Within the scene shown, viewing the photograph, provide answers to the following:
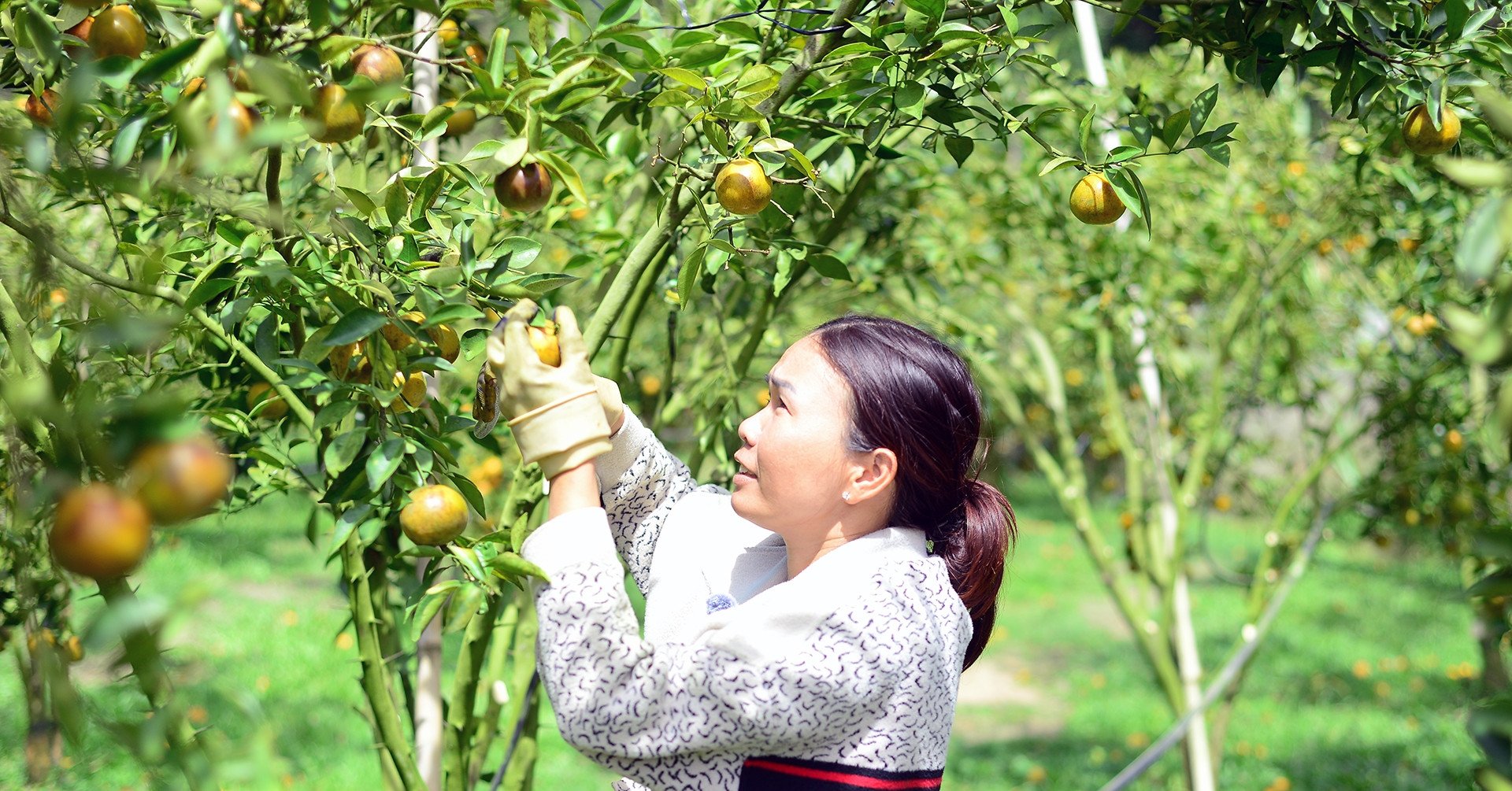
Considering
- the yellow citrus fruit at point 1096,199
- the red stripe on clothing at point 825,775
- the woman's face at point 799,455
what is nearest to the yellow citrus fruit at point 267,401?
the woman's face at point 799,455

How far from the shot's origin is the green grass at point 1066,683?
13.5 feet

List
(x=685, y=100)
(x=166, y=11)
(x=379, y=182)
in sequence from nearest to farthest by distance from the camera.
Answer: (x=166, y=11) → (x=685, y=100) → (x=379, y=182)

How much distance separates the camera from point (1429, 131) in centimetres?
136

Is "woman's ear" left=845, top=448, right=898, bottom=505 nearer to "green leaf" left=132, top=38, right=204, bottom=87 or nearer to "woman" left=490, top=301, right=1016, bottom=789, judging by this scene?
"woman" left=490, top=301, right=1016, bottom=789

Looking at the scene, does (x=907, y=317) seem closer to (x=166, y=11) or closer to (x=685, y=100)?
(x=685, y=100)

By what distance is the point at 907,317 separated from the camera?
3234 millimetres

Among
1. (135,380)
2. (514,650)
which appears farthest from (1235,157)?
(135,380)

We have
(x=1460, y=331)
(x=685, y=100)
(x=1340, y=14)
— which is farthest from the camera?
(x=1340, y=14)

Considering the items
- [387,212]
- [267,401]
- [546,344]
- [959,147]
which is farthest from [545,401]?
[959,147]

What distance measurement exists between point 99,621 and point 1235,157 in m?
4.24

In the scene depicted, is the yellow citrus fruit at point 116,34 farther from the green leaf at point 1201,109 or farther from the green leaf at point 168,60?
the green leaf at point 1201,109

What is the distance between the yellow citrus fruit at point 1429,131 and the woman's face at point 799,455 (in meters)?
0.72

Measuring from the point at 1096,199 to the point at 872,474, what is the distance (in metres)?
0.40

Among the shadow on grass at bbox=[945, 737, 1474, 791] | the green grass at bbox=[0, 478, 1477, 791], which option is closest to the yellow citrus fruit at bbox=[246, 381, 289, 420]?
the green grass at bbox=[0, 478, 1477, 791]
